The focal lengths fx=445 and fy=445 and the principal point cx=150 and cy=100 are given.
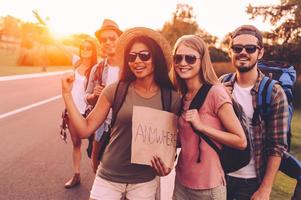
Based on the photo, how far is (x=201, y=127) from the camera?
269 centimetres

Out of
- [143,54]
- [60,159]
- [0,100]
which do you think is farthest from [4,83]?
[143,54]

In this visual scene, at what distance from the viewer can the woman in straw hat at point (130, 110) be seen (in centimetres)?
307

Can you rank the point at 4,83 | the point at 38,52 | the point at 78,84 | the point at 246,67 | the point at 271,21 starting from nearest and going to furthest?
1. the point at 246,67
2. the point at 78,84
3. the point at 4,83
4. the point at 271,21
5. the point at 38,52

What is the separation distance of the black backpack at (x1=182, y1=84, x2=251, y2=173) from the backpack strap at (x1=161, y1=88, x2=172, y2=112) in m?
0.23

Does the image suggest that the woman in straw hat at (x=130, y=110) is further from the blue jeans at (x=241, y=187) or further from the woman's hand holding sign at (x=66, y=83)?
the blue jeans at (x=241, y=187)

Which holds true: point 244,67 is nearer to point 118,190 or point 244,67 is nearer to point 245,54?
point 245,54

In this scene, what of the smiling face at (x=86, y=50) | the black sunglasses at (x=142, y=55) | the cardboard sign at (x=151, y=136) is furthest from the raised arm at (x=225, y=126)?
the smiling face at (x=86, y=50)

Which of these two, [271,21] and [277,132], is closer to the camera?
[277,132]

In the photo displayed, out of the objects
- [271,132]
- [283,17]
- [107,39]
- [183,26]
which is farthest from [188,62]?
[183,26]

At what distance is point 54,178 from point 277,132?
163 inches

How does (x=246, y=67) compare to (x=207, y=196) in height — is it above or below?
above

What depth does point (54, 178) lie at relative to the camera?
6.42 meters

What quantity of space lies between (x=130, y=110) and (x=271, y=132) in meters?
0.98

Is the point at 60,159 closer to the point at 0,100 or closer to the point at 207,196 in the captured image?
the point at 207,196
